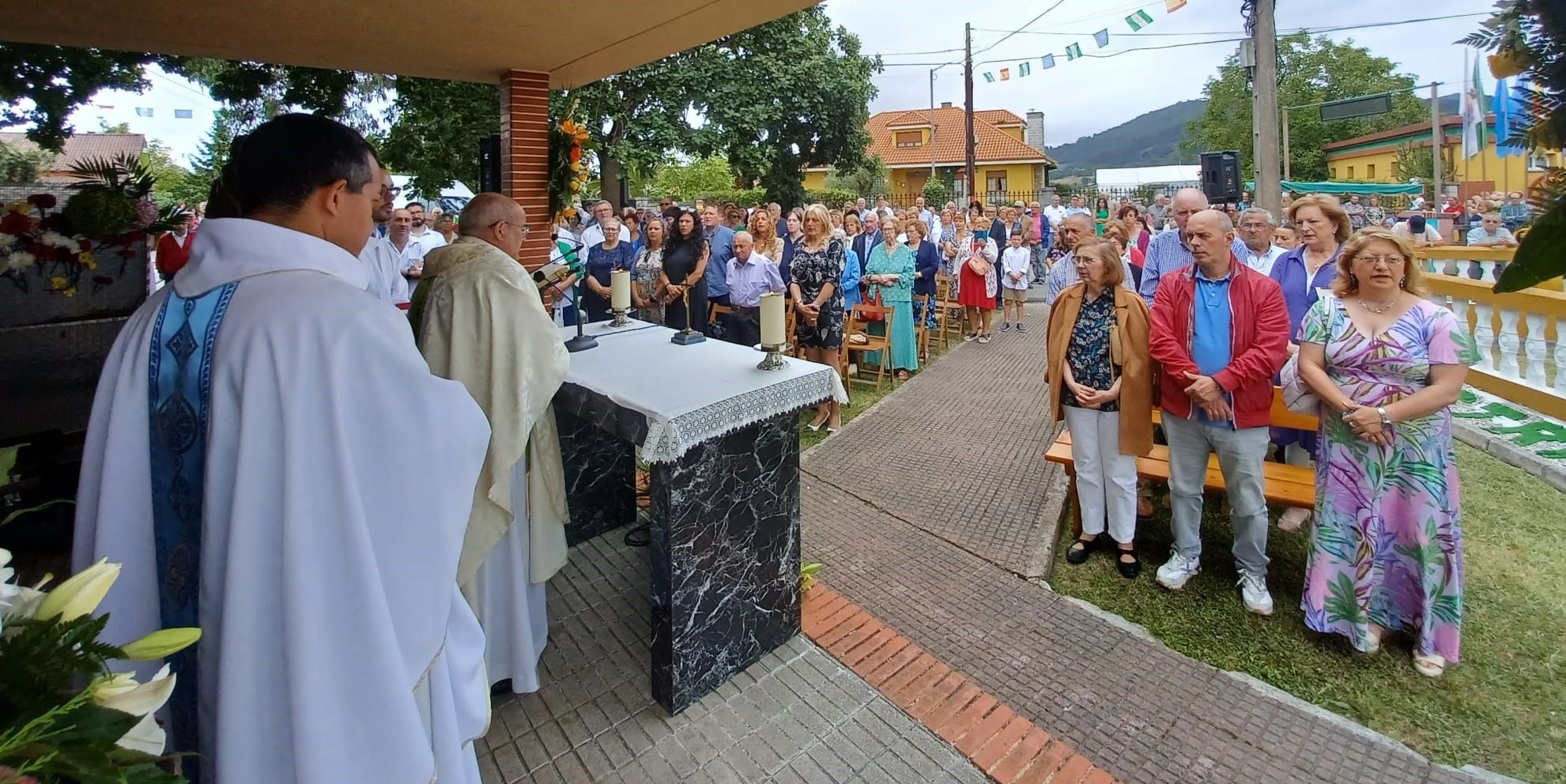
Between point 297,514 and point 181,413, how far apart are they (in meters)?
0.33

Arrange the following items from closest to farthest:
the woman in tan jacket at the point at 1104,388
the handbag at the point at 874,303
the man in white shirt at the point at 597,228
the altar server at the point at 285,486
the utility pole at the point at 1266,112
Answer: the altar server at the point at 285,486
the woman in tan jacket at the point at 1104,388
the utility pole at the point at 1266,112
the handbag at the point at 874,303
the man in white shirt at the point at 597,228

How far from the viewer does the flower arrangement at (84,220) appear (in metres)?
4.20

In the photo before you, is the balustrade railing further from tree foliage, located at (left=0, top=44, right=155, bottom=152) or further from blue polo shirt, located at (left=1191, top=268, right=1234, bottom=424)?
tree foliage, located at (left=0, top=44, right=155, bottom=152)

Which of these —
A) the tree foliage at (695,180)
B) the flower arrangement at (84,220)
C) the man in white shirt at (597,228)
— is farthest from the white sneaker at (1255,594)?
the tree foliage at (695,180)

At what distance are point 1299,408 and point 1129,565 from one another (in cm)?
110

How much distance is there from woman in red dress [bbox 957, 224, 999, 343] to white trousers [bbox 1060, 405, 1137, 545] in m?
6.39

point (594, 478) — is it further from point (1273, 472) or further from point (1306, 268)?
point (1306, 268)

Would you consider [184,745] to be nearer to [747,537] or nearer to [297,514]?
[297,514]

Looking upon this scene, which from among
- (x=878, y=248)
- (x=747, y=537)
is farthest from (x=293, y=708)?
(x=878, y=248)

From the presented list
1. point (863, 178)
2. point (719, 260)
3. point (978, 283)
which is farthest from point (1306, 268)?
point (863, 178)

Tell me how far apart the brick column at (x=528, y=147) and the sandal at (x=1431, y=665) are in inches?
210

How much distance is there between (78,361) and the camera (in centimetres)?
550

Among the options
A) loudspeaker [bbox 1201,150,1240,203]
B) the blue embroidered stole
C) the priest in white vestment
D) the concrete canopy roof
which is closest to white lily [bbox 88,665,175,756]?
the blue embroidered stole

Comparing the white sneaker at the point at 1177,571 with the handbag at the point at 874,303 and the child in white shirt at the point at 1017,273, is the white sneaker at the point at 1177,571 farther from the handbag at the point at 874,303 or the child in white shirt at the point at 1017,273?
the child in white shirt at the point at 1017,273
